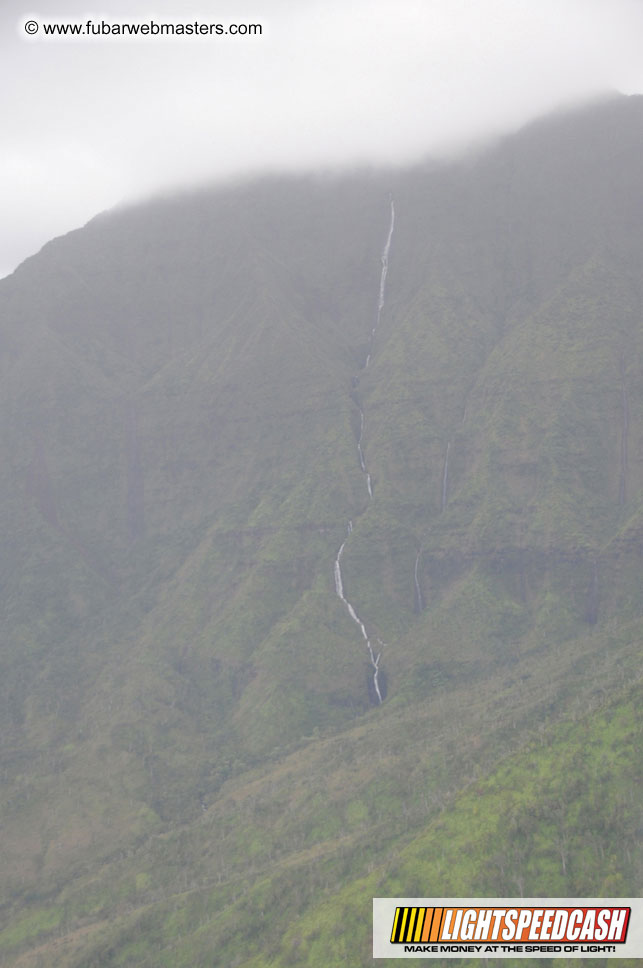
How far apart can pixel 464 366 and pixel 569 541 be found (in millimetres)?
53021

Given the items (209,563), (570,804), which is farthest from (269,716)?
(570,804)

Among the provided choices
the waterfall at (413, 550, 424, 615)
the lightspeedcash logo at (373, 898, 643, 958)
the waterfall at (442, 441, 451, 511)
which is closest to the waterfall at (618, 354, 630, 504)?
the waterfall at (442, 441, 451, 511)

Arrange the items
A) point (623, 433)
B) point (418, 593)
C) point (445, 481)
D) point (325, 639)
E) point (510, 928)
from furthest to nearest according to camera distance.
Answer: point (445, 481) < point (623, 433) < point (418, 593) < point (325, 639) < point (510, 928)

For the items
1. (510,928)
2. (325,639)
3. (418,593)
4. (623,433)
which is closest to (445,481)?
(418,593)

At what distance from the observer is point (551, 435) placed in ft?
535

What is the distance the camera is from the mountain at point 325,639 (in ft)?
264

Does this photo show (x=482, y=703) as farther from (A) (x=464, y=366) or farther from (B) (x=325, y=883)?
(A) (x=464, y=366)

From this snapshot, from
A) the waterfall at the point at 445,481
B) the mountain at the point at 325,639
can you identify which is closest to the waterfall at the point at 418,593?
the mountain at the point at 325,639

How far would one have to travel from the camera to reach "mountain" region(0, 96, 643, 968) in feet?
264

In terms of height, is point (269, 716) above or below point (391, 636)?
below

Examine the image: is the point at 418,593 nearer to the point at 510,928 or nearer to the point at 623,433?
the point at 623,433

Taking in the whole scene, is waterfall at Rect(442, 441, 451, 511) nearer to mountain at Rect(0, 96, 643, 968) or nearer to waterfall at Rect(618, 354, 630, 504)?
mountain at Rect(0, 96, 643, 968)

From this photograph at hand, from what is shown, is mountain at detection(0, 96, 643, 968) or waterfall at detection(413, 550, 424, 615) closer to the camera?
mountain at detection(0, 96, 643, 968)

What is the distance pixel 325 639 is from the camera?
478 feet
